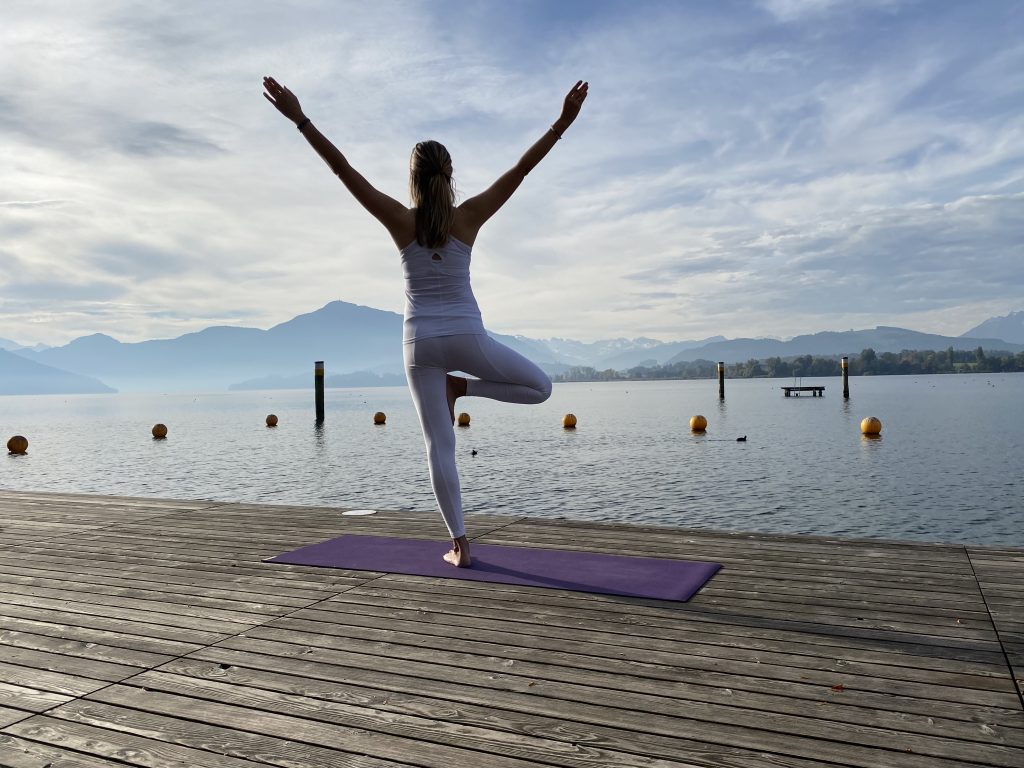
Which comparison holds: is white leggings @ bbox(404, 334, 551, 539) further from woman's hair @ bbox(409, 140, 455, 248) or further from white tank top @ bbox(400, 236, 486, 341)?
woman's hair @ bbox(409, 140, 455, 248)

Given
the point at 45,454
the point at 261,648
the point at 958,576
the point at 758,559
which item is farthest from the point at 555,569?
the point at 45,454

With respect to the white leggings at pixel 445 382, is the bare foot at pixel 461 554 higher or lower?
lower

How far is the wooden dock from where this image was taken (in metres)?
2.11

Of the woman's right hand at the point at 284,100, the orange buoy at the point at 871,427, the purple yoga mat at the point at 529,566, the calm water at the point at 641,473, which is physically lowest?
the calm water at the point at 641,473

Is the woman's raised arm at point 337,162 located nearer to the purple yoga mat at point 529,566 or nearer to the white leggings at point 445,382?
the white leggings at point 445,382

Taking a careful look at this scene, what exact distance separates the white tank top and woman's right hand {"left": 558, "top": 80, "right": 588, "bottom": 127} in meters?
0.81

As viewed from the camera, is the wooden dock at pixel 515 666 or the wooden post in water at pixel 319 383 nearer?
the wooden dock at pixel 515 666

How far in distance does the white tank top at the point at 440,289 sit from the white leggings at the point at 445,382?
2.2 inches

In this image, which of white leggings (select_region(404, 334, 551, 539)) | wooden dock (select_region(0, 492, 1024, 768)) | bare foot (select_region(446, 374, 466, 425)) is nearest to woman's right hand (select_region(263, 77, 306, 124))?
white leggings (select_region(404, 334, 551, 539))

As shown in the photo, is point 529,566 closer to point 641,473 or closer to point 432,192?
point 432,192

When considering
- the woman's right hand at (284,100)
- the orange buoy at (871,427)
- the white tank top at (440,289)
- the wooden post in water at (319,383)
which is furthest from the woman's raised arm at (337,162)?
the wooden post in water at (319,383)

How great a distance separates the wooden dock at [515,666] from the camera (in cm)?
211

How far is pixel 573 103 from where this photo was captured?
3.83 meters

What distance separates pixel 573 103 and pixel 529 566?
2.45 m
